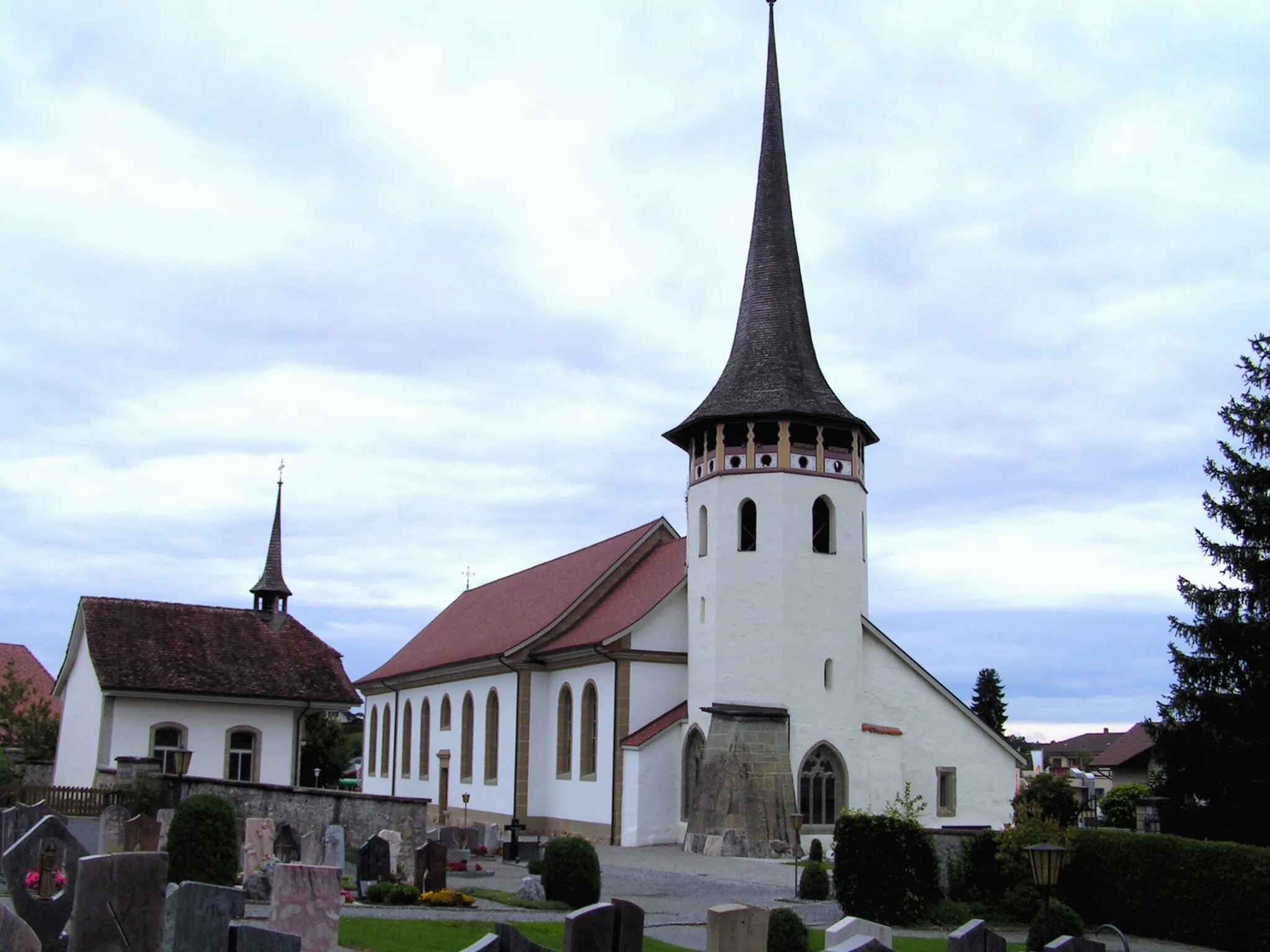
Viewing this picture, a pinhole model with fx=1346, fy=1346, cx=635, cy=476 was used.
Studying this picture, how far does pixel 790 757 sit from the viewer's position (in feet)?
102

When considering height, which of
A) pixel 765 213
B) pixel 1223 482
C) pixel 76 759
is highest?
pixel 765 213

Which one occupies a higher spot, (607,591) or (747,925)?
(607,591)

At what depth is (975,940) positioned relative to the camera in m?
9.45

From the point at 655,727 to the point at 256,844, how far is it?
49.3 ft

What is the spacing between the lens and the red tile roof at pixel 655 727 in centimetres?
3272

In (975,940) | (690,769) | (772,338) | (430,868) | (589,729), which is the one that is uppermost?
(772,338)

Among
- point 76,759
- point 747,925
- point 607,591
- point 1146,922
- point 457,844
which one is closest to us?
point 747,925

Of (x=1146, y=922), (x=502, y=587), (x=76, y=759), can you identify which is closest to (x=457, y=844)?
(x=76, y=759)

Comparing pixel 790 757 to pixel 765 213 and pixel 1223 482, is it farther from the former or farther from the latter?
pixel 765 213

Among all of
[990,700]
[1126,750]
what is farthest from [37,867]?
[990,700]

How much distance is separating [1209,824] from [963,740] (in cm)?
878

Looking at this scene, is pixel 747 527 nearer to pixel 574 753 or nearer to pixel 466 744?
pixel 574 753

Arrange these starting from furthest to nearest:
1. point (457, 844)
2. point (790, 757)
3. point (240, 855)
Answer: point (790, 757) < point (457, 844) < point (240, 855)

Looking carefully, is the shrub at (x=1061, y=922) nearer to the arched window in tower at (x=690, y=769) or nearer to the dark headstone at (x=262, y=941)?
the dark headstone at (x=262, y=941)
